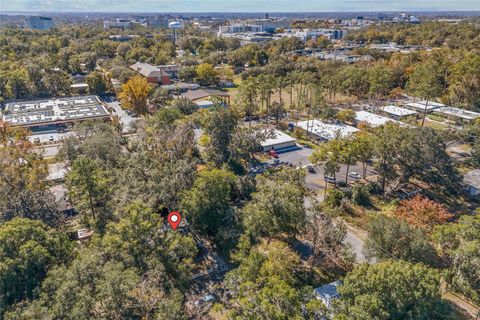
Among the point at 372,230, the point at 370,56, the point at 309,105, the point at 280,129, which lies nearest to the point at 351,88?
the point at 309,105

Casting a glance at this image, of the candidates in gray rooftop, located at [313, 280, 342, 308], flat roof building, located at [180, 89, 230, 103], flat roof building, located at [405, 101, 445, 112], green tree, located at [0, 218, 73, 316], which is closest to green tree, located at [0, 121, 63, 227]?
green tree, located at [0, 218, 73, 316]

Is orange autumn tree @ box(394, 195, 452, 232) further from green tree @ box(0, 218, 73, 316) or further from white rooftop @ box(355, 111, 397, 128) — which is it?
white rooftop @ box(355, 111, 397, 128)

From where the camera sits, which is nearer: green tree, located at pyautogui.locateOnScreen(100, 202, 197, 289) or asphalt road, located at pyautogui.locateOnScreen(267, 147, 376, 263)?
green tree, located at pyautogui.locateOnScreen(100, 202, 197, 289)

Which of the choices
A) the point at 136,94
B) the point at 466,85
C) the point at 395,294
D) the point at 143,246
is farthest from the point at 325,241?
the point at 466,85

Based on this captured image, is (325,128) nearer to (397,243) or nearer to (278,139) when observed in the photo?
(278,139)

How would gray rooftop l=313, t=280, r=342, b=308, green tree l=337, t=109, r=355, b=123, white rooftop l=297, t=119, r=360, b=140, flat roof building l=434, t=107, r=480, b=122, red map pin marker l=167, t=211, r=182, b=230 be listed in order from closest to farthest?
gray rooftop l=313, t=280, r=342, b=308, red map pin marker l=167, t=211, r=182, b=230, white rooftop l=297, t=119, r=360, b=140, green tree l=337, t=109, r=355, b=123, flat roof building l=434, t=107, r=480, b=122

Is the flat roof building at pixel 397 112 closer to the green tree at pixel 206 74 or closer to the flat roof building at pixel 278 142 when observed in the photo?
the flat roof building at pixel 278 142

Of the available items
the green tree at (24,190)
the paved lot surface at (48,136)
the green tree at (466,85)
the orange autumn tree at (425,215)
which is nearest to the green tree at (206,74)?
the paved lot surface at (48,136)
